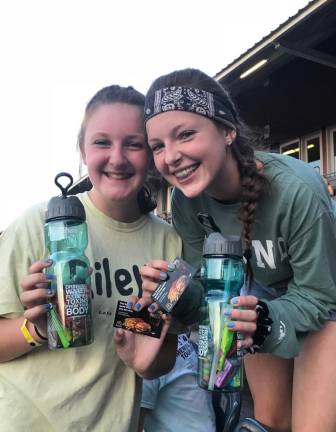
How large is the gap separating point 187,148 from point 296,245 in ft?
1.93

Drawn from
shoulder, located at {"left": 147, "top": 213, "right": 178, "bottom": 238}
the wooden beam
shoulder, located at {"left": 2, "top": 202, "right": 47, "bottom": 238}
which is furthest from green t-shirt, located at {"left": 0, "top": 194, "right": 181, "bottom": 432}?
the wooden beam

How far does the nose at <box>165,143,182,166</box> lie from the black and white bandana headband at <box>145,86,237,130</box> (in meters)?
0.14

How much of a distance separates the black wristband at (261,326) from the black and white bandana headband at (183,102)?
794 millimetres

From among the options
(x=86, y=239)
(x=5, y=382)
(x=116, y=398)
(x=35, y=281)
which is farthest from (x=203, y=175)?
(x=5, y=382)

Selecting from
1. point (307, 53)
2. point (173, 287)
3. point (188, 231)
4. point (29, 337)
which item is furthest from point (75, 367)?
point (307, 53)

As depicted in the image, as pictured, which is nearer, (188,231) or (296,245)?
(296,245)

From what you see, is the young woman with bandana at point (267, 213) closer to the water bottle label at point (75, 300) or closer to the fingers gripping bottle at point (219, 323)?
the fingers gripping bottle at point (219, 323)

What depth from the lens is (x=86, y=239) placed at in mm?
1873

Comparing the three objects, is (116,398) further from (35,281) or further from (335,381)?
(335,381)

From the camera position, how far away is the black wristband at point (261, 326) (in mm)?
1661

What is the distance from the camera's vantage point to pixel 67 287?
1593 millimetres

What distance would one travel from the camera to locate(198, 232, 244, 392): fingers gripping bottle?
153cm

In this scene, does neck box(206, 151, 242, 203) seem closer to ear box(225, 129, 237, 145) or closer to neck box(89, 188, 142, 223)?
ear box(225, 129, 237, 145)

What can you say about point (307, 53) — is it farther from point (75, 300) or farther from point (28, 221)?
point (75, 300)
